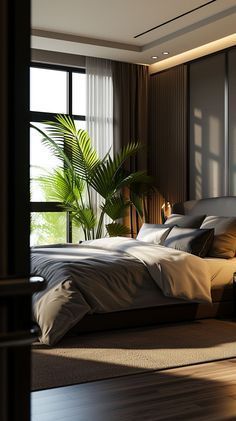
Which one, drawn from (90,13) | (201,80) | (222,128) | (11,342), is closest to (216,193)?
(222,128)

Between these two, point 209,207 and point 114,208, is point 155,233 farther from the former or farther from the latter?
point 114,208

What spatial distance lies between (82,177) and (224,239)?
2134 mm

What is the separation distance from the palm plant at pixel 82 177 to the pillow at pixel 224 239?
1.60 m

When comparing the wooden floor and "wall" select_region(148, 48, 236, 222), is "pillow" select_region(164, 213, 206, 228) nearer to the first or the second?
"wall" select_region(148, 48, 236, 222)

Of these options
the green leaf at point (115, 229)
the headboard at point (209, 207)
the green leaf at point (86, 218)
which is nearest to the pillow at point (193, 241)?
the headboard at point (209, 207)

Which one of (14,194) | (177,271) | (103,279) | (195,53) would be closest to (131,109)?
(195,53)

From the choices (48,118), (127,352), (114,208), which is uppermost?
(48,118)

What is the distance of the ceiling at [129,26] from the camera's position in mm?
5477

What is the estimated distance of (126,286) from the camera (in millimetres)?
Answer: 4348

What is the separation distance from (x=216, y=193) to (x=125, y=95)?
186cm

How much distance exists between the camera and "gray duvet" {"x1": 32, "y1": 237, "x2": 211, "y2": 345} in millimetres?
3963

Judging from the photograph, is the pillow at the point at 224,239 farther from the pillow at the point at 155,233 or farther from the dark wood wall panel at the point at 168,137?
the dark wood wall panel at the point at 168,137

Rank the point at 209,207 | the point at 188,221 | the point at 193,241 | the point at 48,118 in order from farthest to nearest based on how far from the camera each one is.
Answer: the point at 48,118 < the point at 209,207 < the point at 188,221 < the point at 193,241

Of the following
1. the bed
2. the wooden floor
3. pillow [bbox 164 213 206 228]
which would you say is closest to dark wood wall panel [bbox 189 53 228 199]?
pillow [bbox 164 213 206 228]
